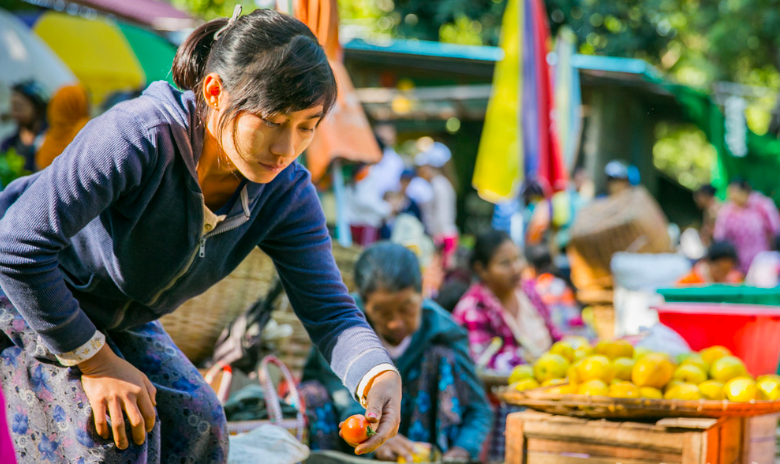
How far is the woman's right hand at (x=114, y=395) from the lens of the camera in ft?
5.11

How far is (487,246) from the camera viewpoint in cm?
426

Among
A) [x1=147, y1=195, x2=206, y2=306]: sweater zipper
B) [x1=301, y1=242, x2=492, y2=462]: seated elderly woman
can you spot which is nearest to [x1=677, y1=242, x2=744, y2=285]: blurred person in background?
[x1=301, y1=242, x2=492, y2=462]: seated elderly woman

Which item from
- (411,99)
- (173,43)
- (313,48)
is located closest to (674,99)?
(411,99)

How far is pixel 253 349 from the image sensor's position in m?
2.92

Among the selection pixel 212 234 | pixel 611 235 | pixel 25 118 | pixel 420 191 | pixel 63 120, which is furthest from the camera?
pixel 420 191

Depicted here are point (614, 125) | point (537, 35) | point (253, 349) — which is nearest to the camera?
point (253, 349)

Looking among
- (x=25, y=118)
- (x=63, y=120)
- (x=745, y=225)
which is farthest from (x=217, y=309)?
(x=745, y=225)

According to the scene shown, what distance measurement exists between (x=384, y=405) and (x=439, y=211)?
6713 mm

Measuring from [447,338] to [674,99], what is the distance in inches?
364

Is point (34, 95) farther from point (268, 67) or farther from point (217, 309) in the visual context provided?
point (268, 67)

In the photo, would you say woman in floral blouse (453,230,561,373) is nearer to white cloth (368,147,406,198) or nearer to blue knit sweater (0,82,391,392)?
blue knit sweater (0,82,391,392)

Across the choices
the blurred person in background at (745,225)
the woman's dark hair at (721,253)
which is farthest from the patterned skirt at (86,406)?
the blurred person in background at (745,225)

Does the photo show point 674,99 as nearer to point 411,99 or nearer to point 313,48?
point 411,99

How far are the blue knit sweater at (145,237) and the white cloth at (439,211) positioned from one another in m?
6.19
